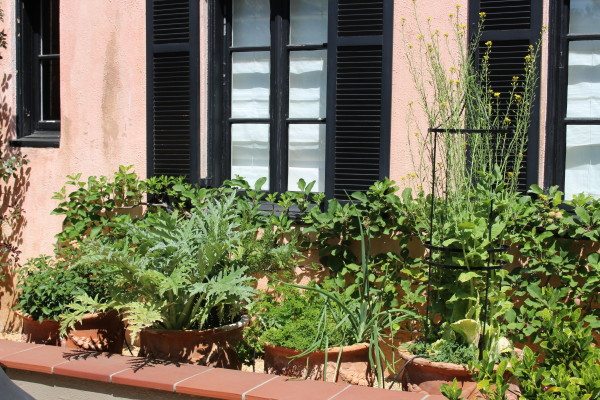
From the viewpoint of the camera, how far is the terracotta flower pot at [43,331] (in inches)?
223

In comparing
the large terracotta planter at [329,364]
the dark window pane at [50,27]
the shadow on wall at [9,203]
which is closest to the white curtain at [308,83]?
the large terracotta planter at [329,364]

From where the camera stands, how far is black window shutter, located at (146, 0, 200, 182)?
6.45 meters

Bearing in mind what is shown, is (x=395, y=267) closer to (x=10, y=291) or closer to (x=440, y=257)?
(x=440, y=257)

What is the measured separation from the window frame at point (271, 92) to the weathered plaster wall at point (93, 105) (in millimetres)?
571

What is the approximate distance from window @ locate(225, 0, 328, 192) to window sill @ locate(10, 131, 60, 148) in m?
1.50

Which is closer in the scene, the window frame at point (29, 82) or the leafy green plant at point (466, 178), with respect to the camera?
the leafy green plant at point (466, 178)

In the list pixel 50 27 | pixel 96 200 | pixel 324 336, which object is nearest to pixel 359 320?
pixel 324 336

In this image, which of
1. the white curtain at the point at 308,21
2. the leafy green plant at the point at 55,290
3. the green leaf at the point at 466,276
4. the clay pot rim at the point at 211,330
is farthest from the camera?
the white curtain at the point at 308,21

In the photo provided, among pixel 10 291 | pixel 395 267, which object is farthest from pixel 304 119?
pixel 10 291

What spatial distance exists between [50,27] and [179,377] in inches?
155

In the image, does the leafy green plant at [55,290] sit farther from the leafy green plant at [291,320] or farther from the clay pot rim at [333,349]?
the clay pot rim at [333,349]

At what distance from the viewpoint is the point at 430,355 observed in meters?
4.49

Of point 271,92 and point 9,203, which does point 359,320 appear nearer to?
point 271,92

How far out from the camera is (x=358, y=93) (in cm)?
589
